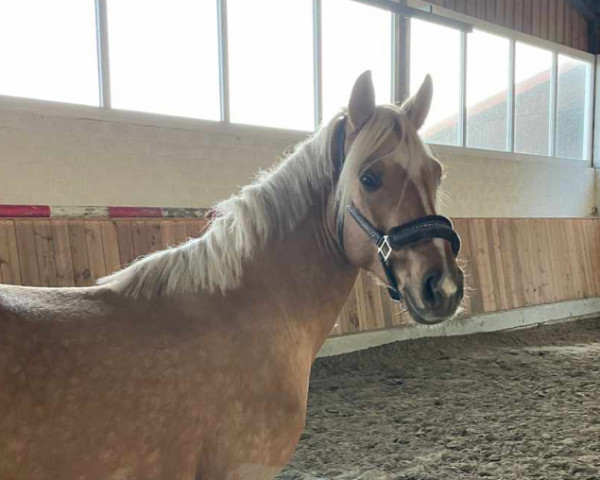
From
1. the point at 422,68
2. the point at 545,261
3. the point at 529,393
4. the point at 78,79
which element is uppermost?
the point at 422,68

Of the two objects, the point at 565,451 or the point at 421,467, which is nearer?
the point at 421,467

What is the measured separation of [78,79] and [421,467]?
12.0 ft

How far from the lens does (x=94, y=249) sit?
3.03 m

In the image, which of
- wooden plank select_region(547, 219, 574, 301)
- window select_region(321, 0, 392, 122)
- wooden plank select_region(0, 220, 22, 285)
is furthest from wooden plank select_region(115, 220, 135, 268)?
wooden plank select_region(547, 219, 574, 301)

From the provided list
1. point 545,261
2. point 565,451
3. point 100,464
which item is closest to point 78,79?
point 100,464

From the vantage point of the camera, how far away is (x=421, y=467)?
7.33 feet

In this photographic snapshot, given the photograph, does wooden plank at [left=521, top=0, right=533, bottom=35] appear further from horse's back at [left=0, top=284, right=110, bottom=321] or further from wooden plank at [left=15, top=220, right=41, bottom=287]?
horse's back at [left=0, top=284, right=110, bottom=321]

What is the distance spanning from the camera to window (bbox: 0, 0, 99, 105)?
3.17 meters

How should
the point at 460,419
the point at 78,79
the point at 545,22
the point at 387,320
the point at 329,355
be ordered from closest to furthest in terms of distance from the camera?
1. the point at 460,419
2. the point at 78,79
3. the point at 329,355
4. the point at 387,320
5. the point at 545,22

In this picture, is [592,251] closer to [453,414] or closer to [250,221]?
[453,414]

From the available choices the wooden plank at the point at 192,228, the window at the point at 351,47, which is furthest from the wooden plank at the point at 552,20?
the wooden plank at the point at 192,228

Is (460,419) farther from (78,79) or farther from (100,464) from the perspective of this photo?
(78,79)

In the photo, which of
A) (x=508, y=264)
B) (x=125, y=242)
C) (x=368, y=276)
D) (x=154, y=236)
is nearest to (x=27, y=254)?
(x=125, y=242)

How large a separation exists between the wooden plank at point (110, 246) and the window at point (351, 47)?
287 centimetres
